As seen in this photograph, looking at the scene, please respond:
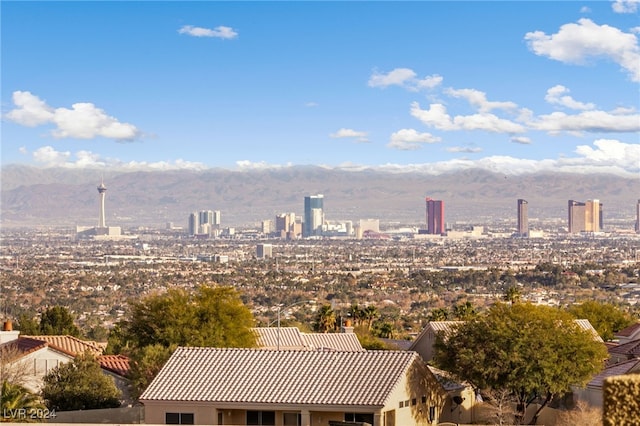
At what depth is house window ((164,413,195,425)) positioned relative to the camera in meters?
39.8

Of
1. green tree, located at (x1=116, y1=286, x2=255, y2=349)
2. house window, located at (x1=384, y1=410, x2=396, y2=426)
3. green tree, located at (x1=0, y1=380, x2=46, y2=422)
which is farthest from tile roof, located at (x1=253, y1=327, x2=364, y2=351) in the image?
green tree, located at (x1=0, y1=380, x2=46, y2=422)

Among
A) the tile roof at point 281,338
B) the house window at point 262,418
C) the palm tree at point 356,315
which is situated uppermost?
the tile roof at point 281,338

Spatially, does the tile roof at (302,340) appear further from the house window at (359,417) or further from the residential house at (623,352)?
the house window at (359,417)

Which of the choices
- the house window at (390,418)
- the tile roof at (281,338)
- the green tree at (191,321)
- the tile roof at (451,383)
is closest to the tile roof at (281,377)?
the house window at (390,418)

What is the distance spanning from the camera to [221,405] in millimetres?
39531

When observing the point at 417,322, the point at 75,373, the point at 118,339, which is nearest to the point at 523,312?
the point at 75,373

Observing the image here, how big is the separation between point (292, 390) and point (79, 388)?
10.6 meters

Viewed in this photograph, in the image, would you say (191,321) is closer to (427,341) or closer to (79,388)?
(79,388)

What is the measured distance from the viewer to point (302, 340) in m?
61.2

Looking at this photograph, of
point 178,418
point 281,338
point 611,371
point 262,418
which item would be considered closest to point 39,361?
point 178,418

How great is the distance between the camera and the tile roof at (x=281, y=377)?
39.1m

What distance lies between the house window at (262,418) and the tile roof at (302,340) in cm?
1980

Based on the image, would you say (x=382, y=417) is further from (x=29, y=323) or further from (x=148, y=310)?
(x=29, y=323)

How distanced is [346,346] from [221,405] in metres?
22.4
